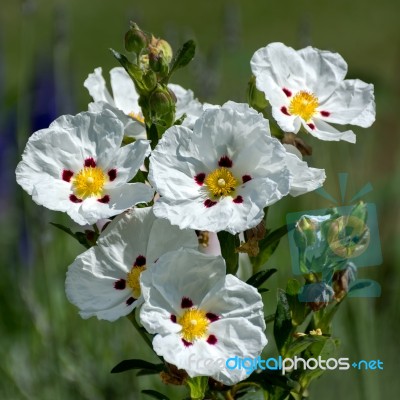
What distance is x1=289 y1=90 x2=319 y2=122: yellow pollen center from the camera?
570mm

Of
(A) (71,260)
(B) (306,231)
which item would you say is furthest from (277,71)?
(A) (71,260)

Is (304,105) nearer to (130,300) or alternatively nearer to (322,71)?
(322,71)

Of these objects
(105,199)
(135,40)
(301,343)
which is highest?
(135,40)

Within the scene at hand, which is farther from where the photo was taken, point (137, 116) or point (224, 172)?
point (137, 116)

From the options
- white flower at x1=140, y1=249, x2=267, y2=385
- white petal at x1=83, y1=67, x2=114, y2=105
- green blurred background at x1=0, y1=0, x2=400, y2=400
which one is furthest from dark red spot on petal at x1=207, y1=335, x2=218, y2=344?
green blurred background at x1=0, y1=0, x2=400, y2=400

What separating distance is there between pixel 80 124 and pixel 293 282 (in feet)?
0.55

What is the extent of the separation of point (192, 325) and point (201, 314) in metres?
0.01

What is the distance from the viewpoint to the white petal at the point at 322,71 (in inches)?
23.7

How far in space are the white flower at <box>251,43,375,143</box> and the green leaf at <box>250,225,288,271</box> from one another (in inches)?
2.6

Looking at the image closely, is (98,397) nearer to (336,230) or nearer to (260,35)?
(336,230)

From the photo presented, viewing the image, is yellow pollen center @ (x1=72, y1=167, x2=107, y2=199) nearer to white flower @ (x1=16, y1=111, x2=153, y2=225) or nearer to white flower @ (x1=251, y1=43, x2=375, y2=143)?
white flower @ (x1=16, y1=111, x2=153, y2=225)

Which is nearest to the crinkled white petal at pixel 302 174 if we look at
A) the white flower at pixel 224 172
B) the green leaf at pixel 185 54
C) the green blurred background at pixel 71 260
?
the white flower at pixel 224 172

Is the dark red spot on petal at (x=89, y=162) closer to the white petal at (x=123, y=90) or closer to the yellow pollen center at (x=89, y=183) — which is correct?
the yellow pollen center at (x=89, y=183)

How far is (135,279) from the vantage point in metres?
0.52
